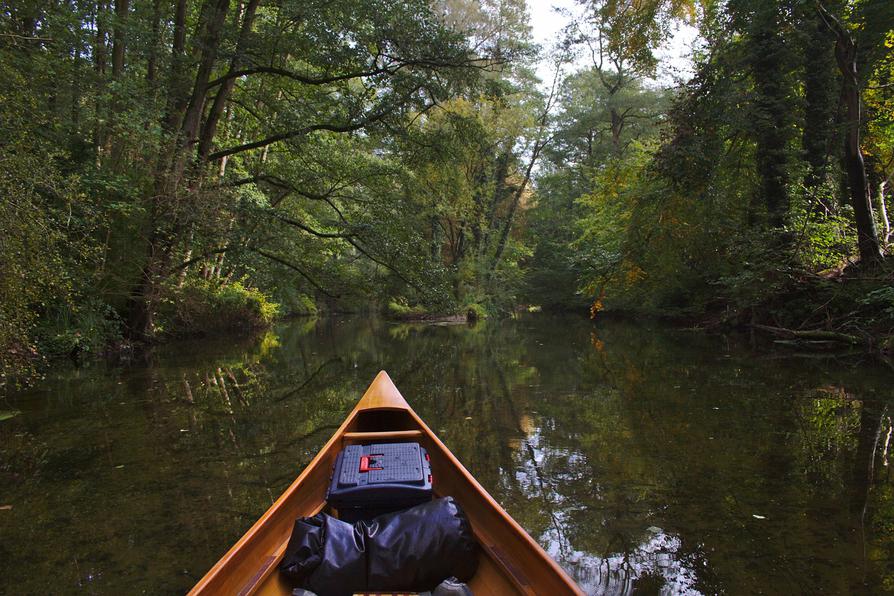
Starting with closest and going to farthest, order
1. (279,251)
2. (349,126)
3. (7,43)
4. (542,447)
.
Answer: (542,447), (7,43), (349,126), (279,251)

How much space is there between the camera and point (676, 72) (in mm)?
11422

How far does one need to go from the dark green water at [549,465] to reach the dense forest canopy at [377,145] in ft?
5.49

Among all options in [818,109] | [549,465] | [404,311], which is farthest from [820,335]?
[404,311]

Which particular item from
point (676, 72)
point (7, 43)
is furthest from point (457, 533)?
point (676, 72)

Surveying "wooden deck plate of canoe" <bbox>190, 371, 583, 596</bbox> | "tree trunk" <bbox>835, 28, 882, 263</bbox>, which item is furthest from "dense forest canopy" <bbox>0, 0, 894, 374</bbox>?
"wooden deck plate of canoe" <bbox>190, 371, 583, 596</bbox>

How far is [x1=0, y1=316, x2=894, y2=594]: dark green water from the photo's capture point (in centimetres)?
265

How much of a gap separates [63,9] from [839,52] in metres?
11.8

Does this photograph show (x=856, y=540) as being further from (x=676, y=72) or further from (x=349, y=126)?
(x=676, y=72)

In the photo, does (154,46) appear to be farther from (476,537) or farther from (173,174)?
(476,537)

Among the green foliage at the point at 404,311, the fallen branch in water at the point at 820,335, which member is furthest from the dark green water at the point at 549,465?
the green foliage at the point at 404,311

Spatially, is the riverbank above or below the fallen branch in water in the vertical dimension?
above

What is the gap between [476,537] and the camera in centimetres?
230

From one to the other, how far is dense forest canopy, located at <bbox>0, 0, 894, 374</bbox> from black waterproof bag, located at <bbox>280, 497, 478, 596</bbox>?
14.6 ft

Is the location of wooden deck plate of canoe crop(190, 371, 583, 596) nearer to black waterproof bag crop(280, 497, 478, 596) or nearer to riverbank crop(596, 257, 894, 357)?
black waterproof bag crop(280, 497, 478, 596)
